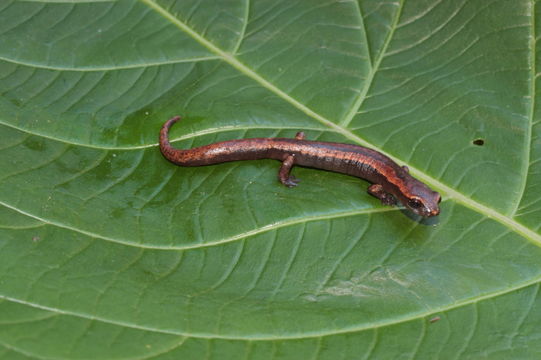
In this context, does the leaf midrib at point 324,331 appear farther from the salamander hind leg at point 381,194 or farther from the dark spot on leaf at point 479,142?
the dark spot on leaf at point 479,142

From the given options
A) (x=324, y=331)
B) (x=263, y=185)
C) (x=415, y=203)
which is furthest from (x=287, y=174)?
(x=324, y=331)

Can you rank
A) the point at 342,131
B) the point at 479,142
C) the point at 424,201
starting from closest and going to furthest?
the point at 424,201 < the point at 479,142 < the point at 342,131

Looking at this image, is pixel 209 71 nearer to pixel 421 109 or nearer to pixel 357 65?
pixel 357 65

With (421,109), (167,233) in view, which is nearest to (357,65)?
(421,109)

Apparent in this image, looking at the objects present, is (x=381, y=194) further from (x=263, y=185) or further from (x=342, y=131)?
(x=263, y=185)

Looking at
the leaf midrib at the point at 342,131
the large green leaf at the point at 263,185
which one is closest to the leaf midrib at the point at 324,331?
the large green leaf at the point at 263,185
